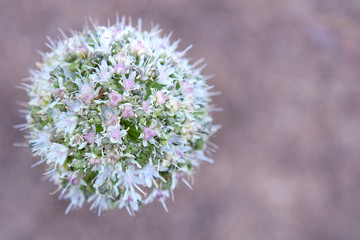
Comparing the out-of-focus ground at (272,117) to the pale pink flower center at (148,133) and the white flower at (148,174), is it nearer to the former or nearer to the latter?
the white flower at (148,174)

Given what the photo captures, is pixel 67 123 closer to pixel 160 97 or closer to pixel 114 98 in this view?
pixel 114 98

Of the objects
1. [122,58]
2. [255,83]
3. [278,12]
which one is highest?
[278,12]

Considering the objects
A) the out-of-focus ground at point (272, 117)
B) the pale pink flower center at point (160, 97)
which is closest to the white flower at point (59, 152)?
the pale pink flower center at point (160, 97)

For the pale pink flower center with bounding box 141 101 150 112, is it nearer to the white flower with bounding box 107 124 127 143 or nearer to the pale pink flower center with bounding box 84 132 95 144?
the white flower with bounding box 107 124 127 143

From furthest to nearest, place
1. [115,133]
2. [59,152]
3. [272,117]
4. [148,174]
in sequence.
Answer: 1. [272,117]
2. [148,174]
3. [59,152]
4. [115,133]

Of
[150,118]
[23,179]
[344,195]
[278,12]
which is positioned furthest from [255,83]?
[23,179]

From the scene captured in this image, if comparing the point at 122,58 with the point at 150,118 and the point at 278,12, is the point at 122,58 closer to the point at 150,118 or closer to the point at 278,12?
the point at 150,118

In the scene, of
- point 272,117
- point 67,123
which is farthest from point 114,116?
point 272,117
